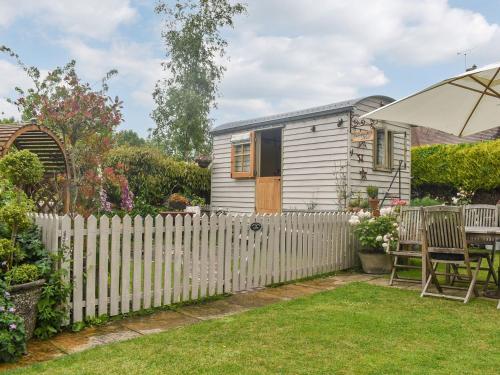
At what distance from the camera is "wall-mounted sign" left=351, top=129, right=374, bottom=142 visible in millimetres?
9327

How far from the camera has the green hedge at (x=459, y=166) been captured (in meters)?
11.3

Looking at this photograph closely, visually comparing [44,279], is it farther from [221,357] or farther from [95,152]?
[95,152]

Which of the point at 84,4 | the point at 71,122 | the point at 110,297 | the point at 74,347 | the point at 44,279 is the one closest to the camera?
the point at 74,347

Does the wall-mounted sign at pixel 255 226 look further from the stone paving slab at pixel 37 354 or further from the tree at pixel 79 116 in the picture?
the stone paving slab at pixel 37 354

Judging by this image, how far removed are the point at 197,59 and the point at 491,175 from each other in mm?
Answer: 13558

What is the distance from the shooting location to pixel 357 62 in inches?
526

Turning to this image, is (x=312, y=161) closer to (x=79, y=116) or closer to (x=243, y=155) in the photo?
(x=243, y=155)

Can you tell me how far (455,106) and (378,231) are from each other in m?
2.17

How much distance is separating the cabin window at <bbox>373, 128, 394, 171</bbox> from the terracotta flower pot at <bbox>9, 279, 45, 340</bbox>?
818cm

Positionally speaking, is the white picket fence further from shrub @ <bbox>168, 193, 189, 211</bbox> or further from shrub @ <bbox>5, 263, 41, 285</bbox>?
shrub @ <bbox>168, 193, 189, 211</bbox>

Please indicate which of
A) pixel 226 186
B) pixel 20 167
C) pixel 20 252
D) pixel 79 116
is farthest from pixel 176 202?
pixel 20 252

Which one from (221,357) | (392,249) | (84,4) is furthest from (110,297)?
(84,4)

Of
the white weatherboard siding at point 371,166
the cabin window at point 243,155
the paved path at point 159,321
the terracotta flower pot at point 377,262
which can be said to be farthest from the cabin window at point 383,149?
the paved path at point 159,321

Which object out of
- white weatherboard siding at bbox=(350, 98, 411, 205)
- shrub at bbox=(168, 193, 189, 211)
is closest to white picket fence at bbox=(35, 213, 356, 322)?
white weatherboard siding at bbox=(350, 98, 411, 205)
